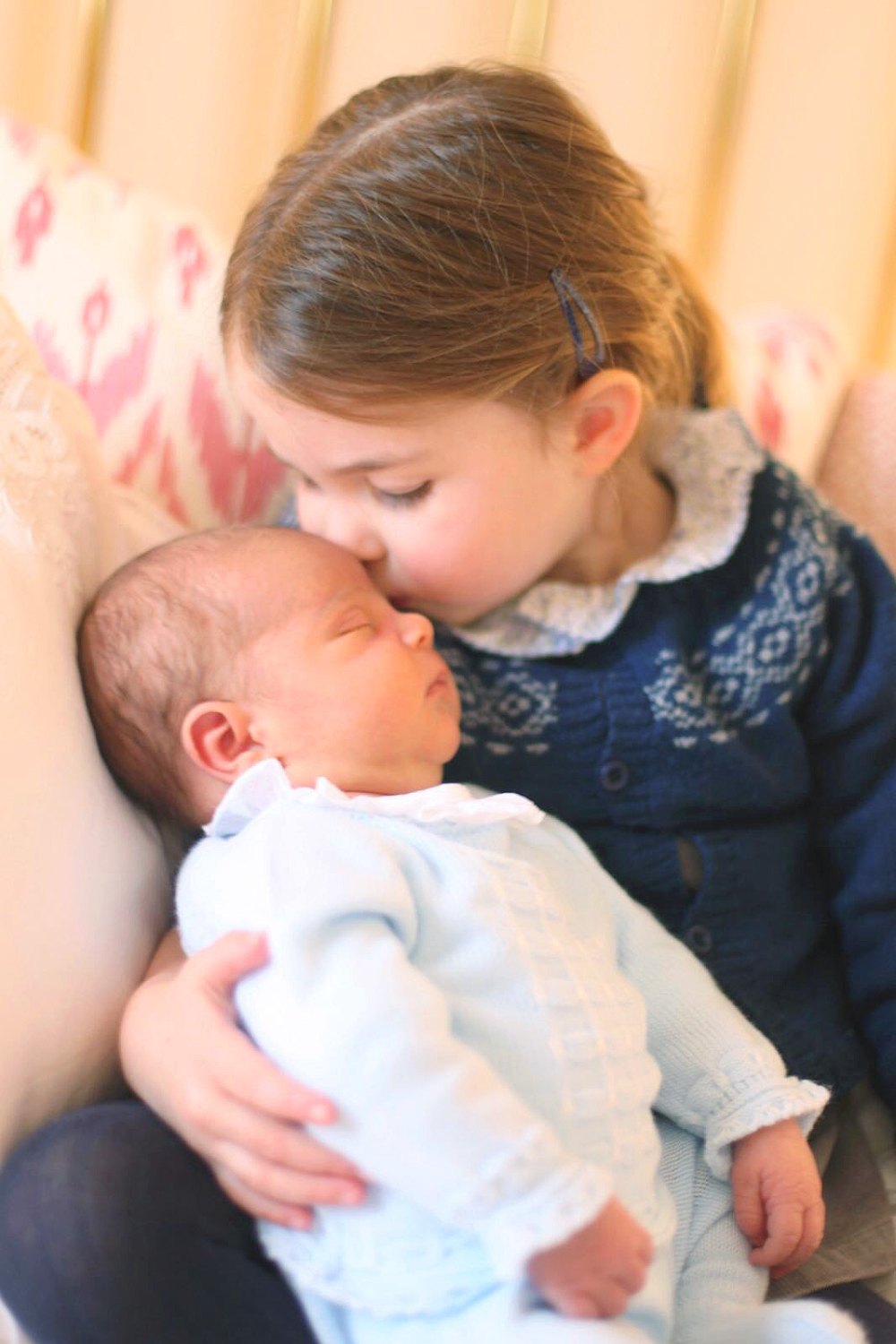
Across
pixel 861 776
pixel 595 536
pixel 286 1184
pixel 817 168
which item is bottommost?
pixel 286 1184

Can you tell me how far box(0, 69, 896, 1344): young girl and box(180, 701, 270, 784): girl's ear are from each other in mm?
166

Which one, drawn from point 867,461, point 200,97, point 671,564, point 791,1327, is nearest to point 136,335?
point 671,564

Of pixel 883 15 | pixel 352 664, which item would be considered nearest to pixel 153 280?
pixel 352 664

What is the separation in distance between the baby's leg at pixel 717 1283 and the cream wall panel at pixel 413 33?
132 centimetres

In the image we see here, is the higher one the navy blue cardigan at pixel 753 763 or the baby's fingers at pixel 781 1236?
the navy blue cardigan at pixel 753 763

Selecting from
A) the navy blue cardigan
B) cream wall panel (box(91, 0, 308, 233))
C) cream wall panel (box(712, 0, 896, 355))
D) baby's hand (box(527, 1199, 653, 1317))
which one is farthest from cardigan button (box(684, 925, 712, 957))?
cream wall panel (box(91, 0, 308, 233))

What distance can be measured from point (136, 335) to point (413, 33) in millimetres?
712

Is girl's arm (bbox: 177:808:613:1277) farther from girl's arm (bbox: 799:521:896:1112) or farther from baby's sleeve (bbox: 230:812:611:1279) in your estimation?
girl's arm (bbox: 799:521:896:1112)

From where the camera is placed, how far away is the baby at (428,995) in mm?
691

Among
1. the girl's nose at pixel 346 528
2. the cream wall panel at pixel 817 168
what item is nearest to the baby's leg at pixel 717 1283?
the girl's nose at pixel 346 528

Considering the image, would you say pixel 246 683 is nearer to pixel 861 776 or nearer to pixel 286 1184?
pixel 286 1184

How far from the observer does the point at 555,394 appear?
102 cm

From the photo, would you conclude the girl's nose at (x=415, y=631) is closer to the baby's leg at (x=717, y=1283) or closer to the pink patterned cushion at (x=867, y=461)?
the baby's leg at (x=717, y=1283)

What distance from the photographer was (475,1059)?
710 mm
